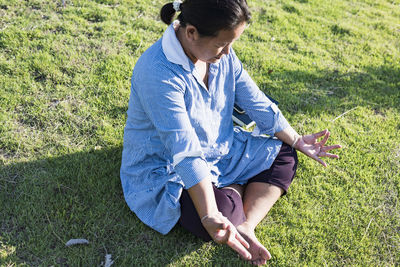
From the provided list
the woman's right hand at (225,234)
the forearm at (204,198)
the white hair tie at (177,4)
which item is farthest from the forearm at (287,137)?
the white hair tie at (177,4)

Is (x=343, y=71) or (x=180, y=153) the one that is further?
(x=343, y=71)

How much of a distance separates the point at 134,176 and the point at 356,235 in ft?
5.52

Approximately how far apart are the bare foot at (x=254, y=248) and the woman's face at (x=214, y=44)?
110 centimetres

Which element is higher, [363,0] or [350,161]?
[363,0]

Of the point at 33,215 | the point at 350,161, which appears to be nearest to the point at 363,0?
the point at 350,161

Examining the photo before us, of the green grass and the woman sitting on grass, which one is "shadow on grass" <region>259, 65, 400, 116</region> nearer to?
the green grass

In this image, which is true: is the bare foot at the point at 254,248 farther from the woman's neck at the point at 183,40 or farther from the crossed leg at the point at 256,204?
the woman's neck at the point at 183,40

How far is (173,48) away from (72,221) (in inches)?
53.7

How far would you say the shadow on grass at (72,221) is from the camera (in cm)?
244

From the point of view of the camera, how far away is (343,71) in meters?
4.59

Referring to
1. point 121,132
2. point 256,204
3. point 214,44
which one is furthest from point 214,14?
point 121,132

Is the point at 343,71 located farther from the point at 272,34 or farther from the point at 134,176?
the point at 134,176

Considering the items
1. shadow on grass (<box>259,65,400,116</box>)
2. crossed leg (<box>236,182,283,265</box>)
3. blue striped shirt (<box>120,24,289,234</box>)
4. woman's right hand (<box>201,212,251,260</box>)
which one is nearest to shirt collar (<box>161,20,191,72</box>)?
blue striped shirt (<box>120,24,289,234</box>)

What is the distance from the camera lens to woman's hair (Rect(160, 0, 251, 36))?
2035mm
